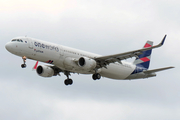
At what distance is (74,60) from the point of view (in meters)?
45.2

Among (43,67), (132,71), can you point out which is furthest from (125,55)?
(43,67)

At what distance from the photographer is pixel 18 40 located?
42.4 m

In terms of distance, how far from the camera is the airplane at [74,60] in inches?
1668

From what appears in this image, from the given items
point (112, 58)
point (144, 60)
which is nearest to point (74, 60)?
point (112, 58)

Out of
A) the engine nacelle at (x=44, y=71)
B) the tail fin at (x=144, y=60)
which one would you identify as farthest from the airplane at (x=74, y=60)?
the tail fin at (x=144, y=60)

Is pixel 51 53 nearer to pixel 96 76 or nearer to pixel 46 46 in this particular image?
pixel 46 46

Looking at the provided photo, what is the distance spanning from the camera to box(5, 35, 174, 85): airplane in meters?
42.4

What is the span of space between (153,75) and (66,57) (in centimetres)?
1542

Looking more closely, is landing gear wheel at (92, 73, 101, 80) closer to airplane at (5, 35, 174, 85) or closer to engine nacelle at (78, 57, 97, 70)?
airplane at (5, 35, 174, 85)

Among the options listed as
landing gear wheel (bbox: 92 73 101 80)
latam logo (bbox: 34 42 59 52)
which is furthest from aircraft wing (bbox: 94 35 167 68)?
latam logo (bbox: 34 42 59 52)

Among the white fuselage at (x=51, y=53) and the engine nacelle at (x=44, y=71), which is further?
the engine nacelle at (x=44, y=71)

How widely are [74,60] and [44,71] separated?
20.0 feet

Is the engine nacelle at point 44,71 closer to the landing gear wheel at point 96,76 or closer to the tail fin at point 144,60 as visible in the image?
the landing gear wheel at point 96,76

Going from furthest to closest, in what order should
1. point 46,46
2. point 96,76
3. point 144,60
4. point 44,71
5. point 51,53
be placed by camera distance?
point 144,60
point 44,71
point 96,76
point 51,53
point 46,46
